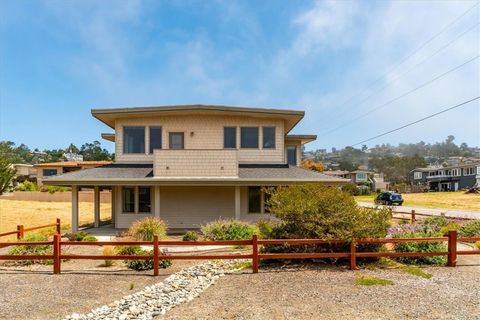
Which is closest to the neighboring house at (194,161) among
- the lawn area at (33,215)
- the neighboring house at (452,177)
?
the lawn area at (33,215)

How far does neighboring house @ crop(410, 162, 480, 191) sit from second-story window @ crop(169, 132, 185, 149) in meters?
70.1

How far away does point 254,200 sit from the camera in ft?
62.6

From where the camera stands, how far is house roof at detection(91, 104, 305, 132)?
1881 centimetres

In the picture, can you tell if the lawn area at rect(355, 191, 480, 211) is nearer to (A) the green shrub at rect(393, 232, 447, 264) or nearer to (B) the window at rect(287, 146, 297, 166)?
(B) the window at rect(287, 146, 297, 166)

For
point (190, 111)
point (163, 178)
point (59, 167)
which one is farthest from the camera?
point (59, 167)

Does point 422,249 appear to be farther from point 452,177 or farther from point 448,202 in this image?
point 452,177

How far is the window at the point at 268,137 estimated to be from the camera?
19.8 m

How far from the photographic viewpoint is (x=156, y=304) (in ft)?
24.7

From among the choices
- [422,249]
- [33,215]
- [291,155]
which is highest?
[291,155]

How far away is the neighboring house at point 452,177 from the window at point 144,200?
235 ft

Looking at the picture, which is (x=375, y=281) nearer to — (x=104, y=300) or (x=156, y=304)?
(x=156, y=304)

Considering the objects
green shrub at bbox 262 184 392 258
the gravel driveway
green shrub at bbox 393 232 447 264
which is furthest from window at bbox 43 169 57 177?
green shrub at bbox 393 232 447 264

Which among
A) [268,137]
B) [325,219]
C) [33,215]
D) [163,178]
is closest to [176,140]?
[163,178]

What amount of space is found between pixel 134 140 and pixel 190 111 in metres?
3.65
